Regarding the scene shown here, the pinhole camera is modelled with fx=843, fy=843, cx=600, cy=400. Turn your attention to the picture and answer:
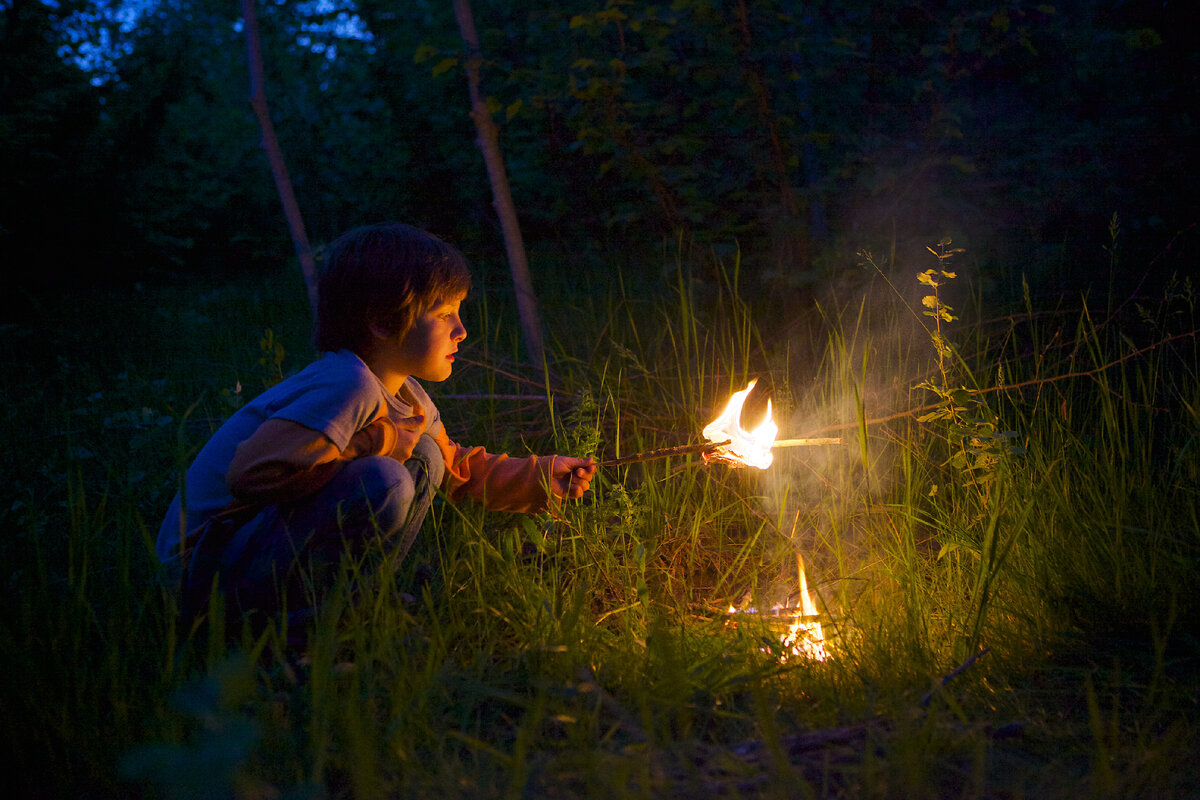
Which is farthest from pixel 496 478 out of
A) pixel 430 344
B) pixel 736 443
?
pixel 736 443

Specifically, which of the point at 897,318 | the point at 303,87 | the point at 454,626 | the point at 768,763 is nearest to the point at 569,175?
the point at 897,318

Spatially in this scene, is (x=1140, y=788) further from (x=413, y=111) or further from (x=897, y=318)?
(x=413, y=111)

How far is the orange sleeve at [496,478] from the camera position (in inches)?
96.7

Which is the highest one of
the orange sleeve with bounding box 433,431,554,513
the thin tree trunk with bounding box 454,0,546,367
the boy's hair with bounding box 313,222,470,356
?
the thin tree trunk with bounding box 454,0,546,367

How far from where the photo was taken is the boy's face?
2.31 metres

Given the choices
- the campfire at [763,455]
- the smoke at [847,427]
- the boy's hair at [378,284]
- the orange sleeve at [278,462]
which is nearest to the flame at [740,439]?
the campfire at [763,455]

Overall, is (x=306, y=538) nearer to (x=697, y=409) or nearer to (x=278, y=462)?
(x=278, y=462)

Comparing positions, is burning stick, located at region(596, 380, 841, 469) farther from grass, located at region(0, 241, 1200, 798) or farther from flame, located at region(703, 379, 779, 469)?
grass, located at region(0, 241, 1200, 798)

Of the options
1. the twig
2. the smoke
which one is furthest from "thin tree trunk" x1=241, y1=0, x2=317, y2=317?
the twig

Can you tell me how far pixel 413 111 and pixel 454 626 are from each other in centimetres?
514

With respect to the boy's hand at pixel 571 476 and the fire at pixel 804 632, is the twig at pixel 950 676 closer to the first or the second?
the fire at pixel 804 632

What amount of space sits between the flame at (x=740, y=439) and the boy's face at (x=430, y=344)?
741 mm

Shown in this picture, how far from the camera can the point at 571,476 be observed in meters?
2.39

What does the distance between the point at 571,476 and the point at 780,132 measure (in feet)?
7.00
